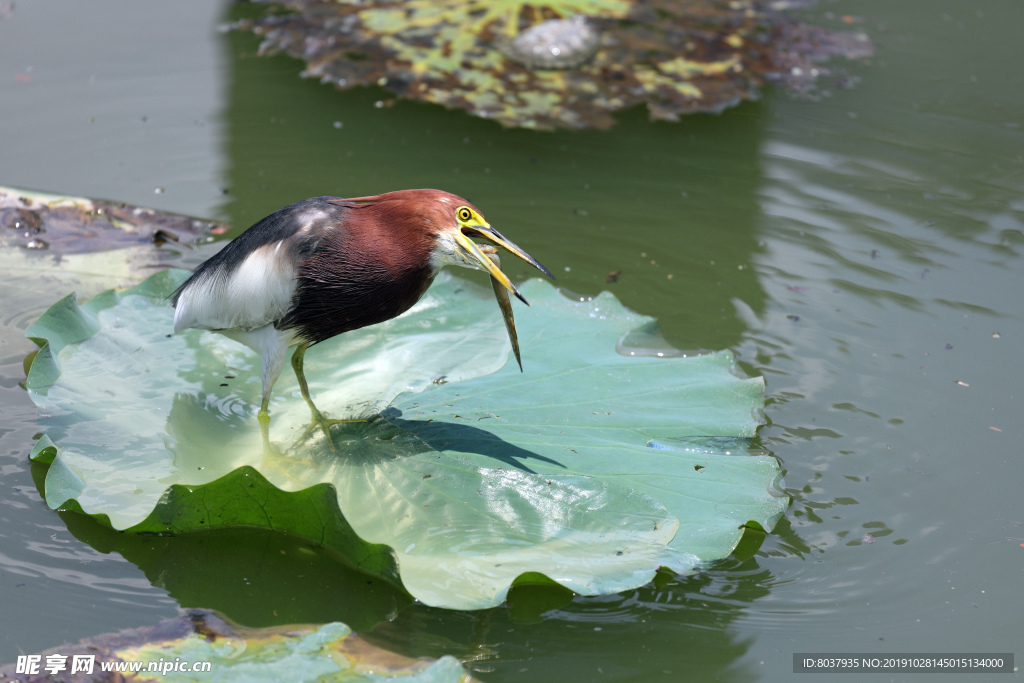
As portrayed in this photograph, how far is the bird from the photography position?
2619 millimetres

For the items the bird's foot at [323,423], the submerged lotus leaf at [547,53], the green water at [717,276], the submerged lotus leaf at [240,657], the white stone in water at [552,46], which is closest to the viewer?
the submerged lotus leaf at [240,657]

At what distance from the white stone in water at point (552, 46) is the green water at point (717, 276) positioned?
0.51 metres

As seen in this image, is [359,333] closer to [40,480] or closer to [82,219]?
[40,480]

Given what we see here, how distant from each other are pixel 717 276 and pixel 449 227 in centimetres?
242

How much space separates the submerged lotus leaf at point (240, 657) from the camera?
225 centimetres

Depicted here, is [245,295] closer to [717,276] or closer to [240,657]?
[240,657]

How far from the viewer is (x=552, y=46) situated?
5.87m

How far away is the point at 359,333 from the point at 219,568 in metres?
1.10

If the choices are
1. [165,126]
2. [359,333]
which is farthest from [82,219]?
[359,333]

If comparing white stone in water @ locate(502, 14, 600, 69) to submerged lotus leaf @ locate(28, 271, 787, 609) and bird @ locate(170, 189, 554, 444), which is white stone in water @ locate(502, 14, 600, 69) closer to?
submerged lotus leaf @ locate(28, 271, 787, 609)

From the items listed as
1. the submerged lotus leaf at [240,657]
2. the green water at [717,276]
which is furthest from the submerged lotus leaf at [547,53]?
the submerged lotus leaf at [240,657]

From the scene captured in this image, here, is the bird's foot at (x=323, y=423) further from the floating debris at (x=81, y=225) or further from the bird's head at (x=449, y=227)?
the floating debris at (x=81, y=225)

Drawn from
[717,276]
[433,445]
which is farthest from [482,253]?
[717,276]

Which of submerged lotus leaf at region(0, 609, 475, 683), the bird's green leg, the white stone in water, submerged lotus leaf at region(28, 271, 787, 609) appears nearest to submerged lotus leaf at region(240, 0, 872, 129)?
the white stone in water
